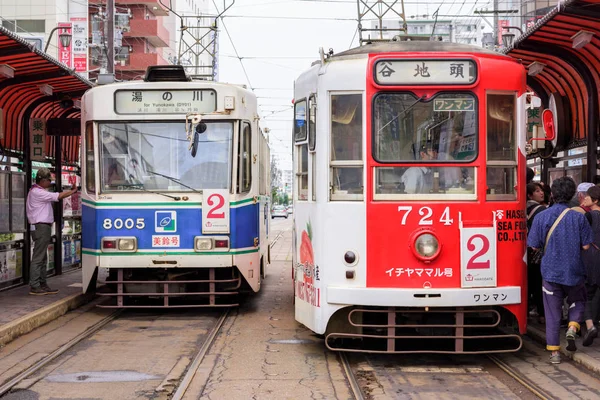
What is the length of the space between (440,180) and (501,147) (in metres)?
0.71

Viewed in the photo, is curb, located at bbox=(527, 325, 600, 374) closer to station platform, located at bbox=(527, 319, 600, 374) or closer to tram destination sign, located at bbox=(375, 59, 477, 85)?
station platform, located at bbox=(527, 319, 600, 374)

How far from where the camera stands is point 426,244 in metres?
7.47

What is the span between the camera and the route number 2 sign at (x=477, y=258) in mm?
7465

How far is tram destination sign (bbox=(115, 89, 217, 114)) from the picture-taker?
10.7 meters

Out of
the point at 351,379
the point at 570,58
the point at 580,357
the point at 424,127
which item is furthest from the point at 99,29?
the point at 580,357

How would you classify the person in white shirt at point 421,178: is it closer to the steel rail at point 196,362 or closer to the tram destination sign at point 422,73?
the tram destination sign at point 422,73


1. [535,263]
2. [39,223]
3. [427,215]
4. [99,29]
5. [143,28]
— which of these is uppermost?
[143,28]

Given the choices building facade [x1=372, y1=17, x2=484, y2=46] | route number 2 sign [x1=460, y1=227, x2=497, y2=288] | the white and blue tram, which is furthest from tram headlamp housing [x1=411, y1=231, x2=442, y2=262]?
the white and blue tram

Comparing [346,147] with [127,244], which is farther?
[127,244]

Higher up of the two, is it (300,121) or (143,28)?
(143,28)

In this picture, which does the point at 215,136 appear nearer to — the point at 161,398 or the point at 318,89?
the point at 318,89

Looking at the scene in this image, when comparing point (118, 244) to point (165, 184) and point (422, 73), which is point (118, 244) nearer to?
point (165, 184)

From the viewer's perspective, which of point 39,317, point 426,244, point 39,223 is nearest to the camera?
point 426,244

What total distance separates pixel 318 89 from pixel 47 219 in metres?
5.77
